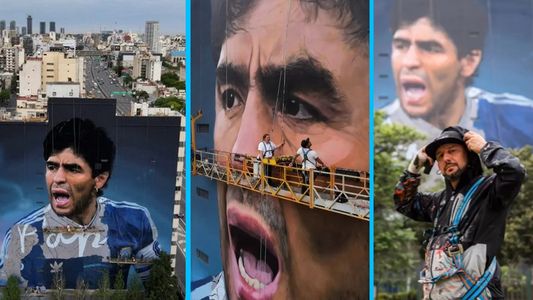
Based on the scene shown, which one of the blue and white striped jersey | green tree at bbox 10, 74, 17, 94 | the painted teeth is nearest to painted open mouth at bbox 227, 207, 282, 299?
the painted teeth

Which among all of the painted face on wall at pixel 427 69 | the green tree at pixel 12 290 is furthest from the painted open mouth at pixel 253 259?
the green tree at pixel 12 290

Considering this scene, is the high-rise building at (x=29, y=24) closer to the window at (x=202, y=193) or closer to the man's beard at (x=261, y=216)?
the window at (x=202, y=193)

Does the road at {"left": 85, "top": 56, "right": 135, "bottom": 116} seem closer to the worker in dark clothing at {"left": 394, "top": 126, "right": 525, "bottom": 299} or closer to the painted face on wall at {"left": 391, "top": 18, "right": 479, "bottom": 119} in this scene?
the painted face on wall at {"left": 391, "top": 18, "right": 479, "bottom": 119}

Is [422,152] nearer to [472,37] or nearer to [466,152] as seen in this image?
[466,152]

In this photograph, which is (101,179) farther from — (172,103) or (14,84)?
(14,84)

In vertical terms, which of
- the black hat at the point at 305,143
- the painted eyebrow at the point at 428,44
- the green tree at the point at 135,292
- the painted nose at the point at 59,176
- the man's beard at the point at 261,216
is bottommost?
the green tree at the point at 135,292

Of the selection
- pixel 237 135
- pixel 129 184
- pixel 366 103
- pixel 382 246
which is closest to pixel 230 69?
pixel 237 135

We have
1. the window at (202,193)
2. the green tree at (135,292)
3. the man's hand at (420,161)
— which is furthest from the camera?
the green tree at (135,292)
